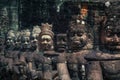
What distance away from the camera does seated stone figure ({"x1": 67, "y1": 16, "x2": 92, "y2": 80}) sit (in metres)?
6.59

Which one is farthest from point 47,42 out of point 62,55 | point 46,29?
point 62,55

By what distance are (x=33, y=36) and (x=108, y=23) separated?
79.4 inches

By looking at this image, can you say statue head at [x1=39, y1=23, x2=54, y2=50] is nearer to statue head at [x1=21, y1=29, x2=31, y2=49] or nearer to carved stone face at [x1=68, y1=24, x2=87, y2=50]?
statue head at [x1=21, y1=29, x2=31, y2=49]

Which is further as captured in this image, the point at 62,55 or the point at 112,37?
the point at 62,55

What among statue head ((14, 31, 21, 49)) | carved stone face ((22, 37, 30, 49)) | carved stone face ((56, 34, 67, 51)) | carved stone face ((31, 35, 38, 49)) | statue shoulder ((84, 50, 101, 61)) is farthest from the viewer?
statue head ((14, 31, 21, 49))

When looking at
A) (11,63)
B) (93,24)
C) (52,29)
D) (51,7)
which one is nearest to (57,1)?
(51,7)

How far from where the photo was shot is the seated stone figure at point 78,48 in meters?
6.59

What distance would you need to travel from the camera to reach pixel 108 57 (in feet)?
20.8

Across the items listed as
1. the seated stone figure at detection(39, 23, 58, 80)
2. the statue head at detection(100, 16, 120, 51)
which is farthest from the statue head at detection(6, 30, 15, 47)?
the statue head at detection(100, 16, 120, 51)

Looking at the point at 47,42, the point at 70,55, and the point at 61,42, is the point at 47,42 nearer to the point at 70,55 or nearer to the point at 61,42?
the point at 61,42

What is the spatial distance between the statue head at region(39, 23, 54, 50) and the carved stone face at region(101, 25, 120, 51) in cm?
128

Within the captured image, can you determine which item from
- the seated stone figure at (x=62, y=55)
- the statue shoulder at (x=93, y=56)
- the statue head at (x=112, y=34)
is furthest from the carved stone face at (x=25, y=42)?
the statue head at (x=112, y=34)

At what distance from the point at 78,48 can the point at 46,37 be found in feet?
2.71

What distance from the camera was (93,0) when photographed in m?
7.27
